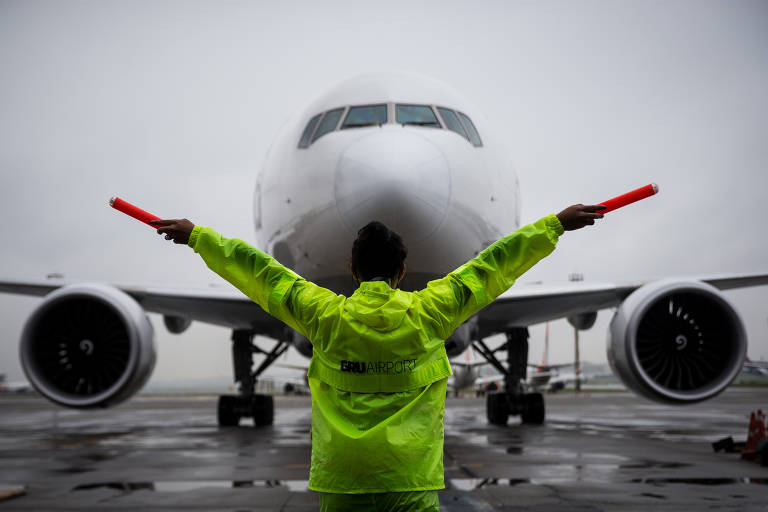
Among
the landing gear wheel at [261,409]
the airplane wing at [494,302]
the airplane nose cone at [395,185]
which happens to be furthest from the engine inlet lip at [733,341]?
the landing gear wheel at [261,409]

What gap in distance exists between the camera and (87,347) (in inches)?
297

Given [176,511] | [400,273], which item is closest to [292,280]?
[400,273]

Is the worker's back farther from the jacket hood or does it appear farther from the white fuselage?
the white fuselage

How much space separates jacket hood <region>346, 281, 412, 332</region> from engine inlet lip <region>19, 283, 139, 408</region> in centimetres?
602

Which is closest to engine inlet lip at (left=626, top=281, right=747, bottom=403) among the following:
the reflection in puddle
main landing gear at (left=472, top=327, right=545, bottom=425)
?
the reflection in puddle

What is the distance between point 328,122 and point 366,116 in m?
0.43

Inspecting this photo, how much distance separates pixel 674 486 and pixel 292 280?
4.28 metres

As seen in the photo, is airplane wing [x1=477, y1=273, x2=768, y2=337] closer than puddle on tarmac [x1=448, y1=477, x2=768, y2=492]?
No

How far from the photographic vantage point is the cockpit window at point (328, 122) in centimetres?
654

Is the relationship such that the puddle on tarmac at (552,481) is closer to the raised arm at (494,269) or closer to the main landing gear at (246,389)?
the raised arm at (494,269)

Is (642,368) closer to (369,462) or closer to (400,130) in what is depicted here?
(400,130)

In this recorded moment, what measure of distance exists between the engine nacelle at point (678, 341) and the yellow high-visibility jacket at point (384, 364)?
5.69 metres

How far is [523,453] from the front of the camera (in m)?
7.53

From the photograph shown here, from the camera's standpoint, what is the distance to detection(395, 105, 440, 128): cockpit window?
21.0 feet
